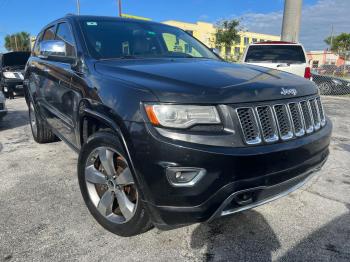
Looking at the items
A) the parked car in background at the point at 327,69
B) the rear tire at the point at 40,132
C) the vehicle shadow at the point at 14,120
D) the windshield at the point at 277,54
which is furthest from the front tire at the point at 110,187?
the parked car in background at the point at 327,69

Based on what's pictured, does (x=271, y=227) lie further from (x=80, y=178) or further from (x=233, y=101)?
(x=80, y=178)

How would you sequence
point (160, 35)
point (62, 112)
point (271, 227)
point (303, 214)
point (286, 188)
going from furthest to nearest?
point (160, 35)
point (62, 112)
point (303, 214)
point (271, 227)
point (286, 188)

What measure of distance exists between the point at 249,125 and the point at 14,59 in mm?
13098

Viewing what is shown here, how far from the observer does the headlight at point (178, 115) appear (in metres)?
2.07

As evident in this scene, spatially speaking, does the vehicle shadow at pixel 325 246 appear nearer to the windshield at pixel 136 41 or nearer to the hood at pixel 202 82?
the hood at pixel 202 82

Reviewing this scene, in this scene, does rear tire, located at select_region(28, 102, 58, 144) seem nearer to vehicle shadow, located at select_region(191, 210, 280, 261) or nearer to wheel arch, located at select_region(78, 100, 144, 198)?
wheel arch, located at select_region(78, 100, 144, 198)

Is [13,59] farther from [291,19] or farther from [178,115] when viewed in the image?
[178,115]

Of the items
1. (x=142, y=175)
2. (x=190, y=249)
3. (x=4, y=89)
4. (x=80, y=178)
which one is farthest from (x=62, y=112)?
(x=4, y=89)

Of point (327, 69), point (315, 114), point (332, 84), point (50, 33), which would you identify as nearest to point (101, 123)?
point (315, 114)

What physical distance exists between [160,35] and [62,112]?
143 centimetres

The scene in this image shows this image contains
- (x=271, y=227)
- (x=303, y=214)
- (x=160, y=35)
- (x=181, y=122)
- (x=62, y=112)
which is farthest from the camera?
(x=160, y=35)

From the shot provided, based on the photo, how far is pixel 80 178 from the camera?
2.81 meters

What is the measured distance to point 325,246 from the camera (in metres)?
2.50

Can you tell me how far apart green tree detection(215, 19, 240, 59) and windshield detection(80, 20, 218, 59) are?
26095mm
